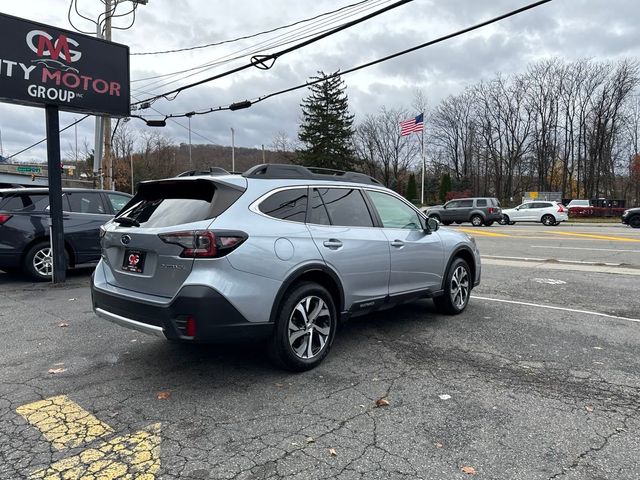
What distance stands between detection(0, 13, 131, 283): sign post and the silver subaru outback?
4.56 metres

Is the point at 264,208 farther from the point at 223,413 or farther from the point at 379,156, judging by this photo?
the point at 379,156

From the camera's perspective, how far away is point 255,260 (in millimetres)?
3559

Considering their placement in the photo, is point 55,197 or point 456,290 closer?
point 456,290

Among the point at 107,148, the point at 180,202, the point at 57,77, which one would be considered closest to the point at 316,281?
the point at 180,202

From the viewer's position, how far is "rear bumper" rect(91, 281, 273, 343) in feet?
11.0

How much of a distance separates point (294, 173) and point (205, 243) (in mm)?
1302

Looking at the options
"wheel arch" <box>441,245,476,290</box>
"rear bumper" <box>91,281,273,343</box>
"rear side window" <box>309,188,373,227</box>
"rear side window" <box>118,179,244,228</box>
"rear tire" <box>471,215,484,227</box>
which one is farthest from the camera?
"rear tire" <box>471,215,484,227</box>

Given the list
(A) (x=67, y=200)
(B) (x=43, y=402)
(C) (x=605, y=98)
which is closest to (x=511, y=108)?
(C) (x=605, y=98)

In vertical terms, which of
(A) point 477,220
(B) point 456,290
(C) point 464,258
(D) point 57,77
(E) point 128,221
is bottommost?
(B) point 456,290

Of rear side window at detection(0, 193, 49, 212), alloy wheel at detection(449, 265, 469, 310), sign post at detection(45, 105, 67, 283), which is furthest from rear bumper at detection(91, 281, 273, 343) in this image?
rear side window at detection(0, 193, 49, 212)

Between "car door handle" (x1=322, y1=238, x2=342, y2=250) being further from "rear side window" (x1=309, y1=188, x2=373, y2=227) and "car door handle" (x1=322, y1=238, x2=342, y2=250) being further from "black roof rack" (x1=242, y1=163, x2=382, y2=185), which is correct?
"black roof rack" (x1=242, y1=163, x2=382, y2=185)

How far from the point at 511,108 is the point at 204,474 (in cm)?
6836

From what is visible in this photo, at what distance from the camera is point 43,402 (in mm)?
3480

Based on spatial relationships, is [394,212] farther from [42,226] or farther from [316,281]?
[42,226]
